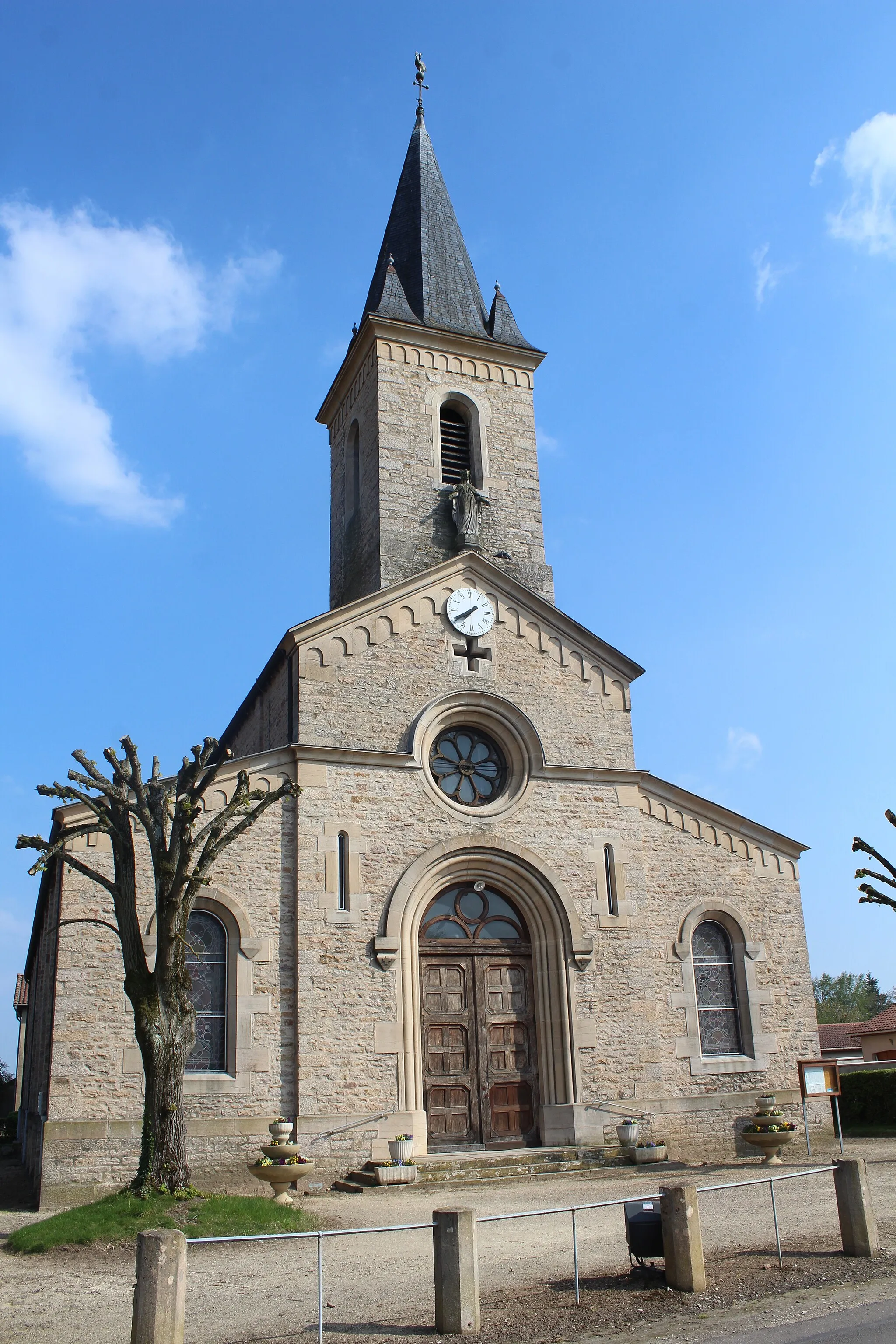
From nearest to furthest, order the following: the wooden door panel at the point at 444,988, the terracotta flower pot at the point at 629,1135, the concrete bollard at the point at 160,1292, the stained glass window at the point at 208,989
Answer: the concrete bollard at the point at 160,1292
the stained glass window at the point at 208,989
the terracotta flower pot at the point at 629,1135
the wooden door panel at the point at 444,988

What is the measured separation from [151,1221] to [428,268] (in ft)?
62.3

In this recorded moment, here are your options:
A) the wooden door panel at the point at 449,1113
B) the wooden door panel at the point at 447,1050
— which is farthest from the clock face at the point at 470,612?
the wooden door panel at the point at 449,1113

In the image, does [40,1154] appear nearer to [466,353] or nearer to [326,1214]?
[326,1214]

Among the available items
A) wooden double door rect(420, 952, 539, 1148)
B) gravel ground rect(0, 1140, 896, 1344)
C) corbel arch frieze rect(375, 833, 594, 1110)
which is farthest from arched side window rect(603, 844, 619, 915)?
gravel ground rect(0, 1140, 896, 1344)

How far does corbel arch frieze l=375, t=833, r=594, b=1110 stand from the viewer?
606 inches

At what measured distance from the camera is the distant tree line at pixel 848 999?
222ft

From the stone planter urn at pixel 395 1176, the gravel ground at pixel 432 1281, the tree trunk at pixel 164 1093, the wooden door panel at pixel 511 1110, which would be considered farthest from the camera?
the wooden door panel at pixel 511 1110

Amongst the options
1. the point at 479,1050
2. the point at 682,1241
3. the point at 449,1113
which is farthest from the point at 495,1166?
the point at 682,1241

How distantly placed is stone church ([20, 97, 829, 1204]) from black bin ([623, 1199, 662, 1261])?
6.92 meters

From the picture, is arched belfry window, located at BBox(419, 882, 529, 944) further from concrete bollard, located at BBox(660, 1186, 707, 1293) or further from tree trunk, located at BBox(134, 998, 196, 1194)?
concrete bollard, located at BBox(660, 1186, 707, 1293)

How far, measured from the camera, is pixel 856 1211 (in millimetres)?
8648

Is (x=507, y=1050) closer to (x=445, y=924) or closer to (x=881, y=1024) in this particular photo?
(x=445, y=924)

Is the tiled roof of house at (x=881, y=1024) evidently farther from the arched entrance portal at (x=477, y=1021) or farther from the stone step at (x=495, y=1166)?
the stone step at (x=495, y=1166)

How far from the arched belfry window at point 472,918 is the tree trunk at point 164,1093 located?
546 centimetres
